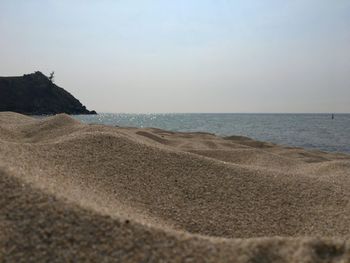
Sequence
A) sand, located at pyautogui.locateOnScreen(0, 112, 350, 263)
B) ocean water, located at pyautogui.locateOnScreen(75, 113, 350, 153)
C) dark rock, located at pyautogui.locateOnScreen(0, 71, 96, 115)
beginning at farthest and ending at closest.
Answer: dark rock, located at pyautogui.locateOnScreen(0, 71, 96, 115)
ocean water, located at pyautogui.locateOnScreen(75, 113, 350, 153)
sand, located at pyautogui.locateOnScreen(0, 112, 350, 263)

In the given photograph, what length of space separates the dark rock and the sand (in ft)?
206

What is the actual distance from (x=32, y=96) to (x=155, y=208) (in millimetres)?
69446

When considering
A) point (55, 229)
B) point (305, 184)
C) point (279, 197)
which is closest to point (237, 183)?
point (279, 197)

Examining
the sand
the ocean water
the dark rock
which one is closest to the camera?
the sand

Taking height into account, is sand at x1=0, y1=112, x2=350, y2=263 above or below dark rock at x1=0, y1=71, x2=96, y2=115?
below

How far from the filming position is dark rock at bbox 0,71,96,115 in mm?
64938

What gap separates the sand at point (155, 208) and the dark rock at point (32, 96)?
62.8 meters

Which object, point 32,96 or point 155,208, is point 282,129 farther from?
point 32,96

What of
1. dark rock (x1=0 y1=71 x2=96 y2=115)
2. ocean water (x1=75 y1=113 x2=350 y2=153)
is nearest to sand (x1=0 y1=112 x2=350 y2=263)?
ocean water (x1=75 y1=113 x2=350 y2=153)

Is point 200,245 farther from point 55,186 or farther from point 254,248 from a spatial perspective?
point 55,186

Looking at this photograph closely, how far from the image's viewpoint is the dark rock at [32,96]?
64938 mm

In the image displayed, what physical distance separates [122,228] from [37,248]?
0.39m

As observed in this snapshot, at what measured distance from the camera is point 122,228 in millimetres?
2010

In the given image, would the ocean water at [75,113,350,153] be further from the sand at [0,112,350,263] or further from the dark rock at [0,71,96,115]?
the sand at [0,112,350,263]
